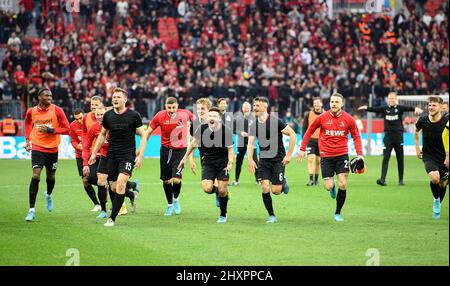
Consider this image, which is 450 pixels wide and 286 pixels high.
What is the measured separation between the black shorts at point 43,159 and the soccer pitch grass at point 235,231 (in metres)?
0.98

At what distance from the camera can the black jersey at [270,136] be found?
48.2 ft

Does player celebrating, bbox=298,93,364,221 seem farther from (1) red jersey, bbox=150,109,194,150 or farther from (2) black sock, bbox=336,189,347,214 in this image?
(1) red jersey, bbox=150,109,194,150

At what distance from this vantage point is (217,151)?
48.2 feet

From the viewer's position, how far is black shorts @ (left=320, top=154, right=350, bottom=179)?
14922mm

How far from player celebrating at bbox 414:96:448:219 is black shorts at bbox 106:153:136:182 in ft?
18.4

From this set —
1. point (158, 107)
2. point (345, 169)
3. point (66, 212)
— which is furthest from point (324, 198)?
point (158, 107)

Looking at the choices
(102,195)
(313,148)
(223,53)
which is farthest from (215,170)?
(223,53)

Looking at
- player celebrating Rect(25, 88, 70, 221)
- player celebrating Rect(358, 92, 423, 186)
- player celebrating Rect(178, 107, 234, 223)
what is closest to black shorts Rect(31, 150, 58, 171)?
player celebrating Rect(25, 88, 70, 221)

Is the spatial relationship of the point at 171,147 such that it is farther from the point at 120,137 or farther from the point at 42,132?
the point at 42,132

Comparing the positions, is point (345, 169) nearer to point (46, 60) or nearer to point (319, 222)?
point (319, 222)

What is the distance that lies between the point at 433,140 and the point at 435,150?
7.6 inches

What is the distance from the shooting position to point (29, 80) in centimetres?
3266

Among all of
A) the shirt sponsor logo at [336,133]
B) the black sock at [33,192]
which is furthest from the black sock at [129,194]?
the shirt sponsor logo at [336,133]

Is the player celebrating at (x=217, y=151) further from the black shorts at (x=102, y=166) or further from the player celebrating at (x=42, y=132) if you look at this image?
the player celebrating at (x=42, y=132)
